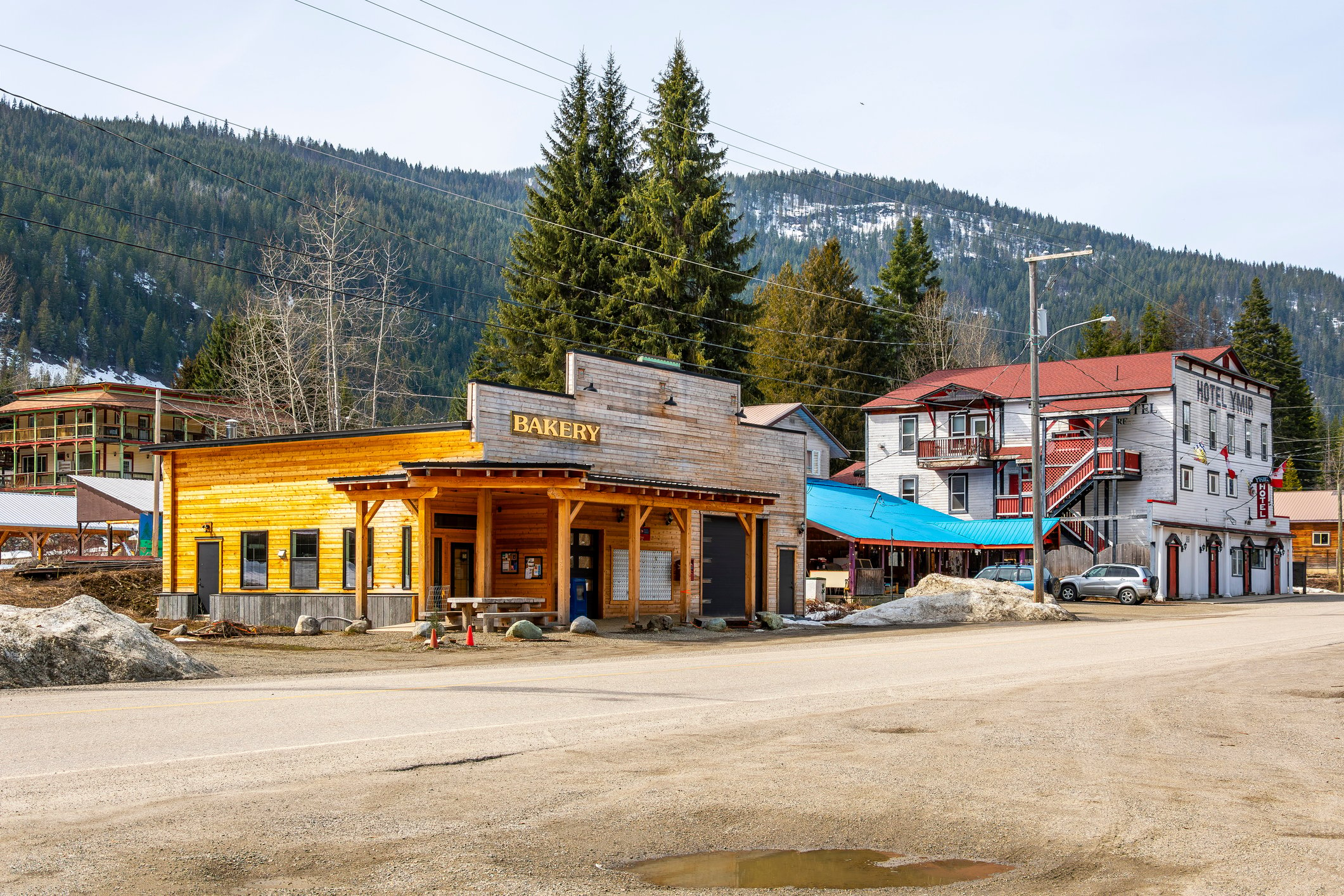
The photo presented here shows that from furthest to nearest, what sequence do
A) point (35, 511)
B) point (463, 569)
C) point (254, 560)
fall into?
1. point (35, 511)
2. point (254, 560)
3. point (463, 569)

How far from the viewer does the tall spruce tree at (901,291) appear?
90.6 metres

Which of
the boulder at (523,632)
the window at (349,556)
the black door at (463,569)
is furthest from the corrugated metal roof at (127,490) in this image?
the boulder at (523,632)

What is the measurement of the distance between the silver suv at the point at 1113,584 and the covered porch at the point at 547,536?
22728 mm

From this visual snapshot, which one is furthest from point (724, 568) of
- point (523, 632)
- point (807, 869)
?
point (807, 869)

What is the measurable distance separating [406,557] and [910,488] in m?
42.3

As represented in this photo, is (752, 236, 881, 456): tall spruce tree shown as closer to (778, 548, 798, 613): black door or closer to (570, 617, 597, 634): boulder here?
(778, 548, 798, 613): black door

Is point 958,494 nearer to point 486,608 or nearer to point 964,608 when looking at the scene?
point 964,608

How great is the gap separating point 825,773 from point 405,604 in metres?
20.7

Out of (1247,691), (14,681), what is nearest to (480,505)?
(14,681)

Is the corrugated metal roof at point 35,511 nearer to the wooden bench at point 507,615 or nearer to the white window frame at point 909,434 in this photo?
the wooden bench at point 507,615

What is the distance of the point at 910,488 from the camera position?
67250 millimetres

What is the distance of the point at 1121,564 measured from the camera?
2076 inches

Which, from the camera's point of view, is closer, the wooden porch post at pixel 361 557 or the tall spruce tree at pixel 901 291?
the wooden porch post at pixel 361 557

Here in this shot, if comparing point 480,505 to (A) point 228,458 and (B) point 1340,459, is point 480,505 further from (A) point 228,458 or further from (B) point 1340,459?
(B) point 1340,459
